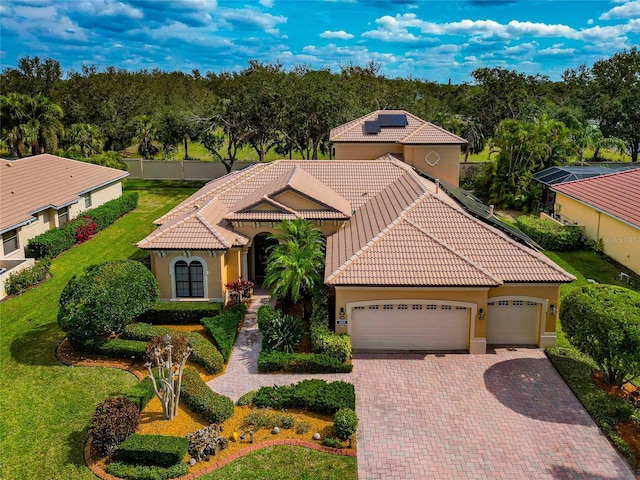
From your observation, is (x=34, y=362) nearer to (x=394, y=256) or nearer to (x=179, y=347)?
(x=179, y=347)

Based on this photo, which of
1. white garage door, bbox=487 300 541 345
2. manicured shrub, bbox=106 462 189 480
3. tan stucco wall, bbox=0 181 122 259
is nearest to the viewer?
manicured shrub, bbox=106 462 189 480

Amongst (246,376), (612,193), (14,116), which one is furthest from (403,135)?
(14,116)

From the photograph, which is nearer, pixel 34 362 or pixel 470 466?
pixel 470 466

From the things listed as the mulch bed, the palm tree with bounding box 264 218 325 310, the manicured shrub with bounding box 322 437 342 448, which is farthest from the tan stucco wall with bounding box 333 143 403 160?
the manicured shrub with bounding box 322 437 342 448

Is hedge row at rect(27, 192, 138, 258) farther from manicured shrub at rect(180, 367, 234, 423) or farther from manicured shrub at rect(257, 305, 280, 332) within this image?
manicured shrub at rect(180, 367, 234, 423)

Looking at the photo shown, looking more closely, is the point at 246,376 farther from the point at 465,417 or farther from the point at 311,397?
the point at 465,417

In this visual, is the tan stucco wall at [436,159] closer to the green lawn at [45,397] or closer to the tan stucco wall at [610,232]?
the tan stucco wall at [610,232]

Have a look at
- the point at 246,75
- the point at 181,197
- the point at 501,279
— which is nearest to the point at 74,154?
the point at 181,197
